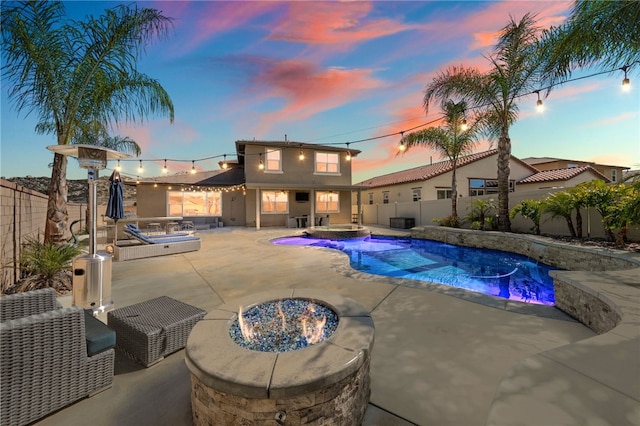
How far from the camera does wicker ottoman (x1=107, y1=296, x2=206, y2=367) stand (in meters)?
2.45

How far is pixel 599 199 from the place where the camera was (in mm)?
7238

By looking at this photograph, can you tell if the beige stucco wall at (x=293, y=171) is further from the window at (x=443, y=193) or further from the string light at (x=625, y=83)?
the string light at (x=625, y=83)

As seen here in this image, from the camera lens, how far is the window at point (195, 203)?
645 inches

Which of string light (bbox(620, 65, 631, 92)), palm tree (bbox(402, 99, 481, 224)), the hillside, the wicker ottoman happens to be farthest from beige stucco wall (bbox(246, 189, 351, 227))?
the hillside

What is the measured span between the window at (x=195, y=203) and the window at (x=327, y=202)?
6.71 metres

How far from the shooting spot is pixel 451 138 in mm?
12508

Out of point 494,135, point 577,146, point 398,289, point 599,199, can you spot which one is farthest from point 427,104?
point 398,289

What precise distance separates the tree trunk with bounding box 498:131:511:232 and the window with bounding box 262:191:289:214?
462 inches

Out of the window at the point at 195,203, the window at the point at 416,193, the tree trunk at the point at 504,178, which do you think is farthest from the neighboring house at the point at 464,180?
the window at the point at 195,203

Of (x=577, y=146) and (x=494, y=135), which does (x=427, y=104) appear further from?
(x=577, y=146)

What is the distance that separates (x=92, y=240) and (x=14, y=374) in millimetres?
2238

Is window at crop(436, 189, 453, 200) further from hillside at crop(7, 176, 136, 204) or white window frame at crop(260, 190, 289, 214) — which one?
hillside at crop(7, 176, 136, 204)

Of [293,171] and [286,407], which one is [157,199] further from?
[286,407]

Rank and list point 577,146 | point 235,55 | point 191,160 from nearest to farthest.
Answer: point 235,55, point 577,146, point 191,160
